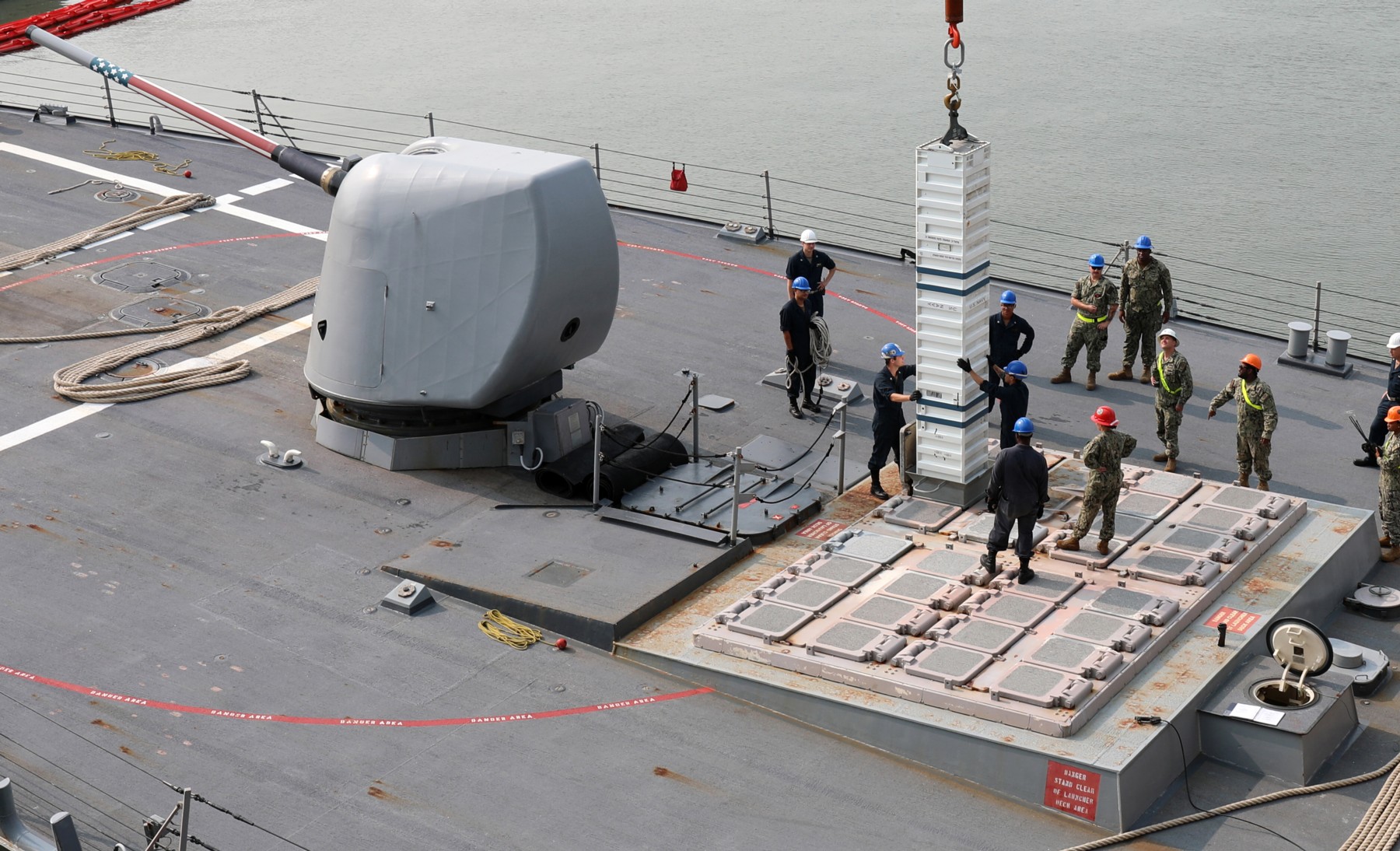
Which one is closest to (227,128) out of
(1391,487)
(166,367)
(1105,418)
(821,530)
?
(166,367)

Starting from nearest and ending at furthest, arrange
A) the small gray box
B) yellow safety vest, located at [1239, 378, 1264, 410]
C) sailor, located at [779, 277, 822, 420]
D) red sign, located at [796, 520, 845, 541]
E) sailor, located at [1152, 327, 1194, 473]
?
red sign, located at [796, 520, 845, 541] → yellow safety vest, located at [1239, 378, 1264, 410] → sailor, located at [1152, 327, 1194, 473] → the small gray box → sailor, located at [779, 277, 822, 420]

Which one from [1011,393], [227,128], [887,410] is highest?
[227,128]

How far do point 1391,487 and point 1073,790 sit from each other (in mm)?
4456

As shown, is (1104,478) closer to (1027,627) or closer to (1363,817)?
(1027,627)

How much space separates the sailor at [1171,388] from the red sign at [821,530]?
9.82 ft

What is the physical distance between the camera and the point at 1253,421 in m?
13.4

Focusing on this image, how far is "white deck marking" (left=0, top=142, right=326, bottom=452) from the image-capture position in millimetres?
15133

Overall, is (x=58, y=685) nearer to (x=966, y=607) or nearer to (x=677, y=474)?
(x=677, y=474)

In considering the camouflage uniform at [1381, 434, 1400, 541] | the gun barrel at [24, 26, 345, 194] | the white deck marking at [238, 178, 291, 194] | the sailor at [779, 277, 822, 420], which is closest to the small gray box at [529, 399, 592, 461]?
the sailor at [779, 277, 822, 420]

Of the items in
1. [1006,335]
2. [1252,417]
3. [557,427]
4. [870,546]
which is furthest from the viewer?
[1006,335]

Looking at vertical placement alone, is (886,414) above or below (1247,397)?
below

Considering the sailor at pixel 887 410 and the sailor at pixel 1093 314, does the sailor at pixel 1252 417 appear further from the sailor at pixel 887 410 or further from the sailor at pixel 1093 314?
the sailor at pixel 887 410

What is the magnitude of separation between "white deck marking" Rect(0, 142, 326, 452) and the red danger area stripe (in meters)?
4.55

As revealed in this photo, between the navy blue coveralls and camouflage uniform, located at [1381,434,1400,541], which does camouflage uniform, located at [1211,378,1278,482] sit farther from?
the navy blue coveralls
